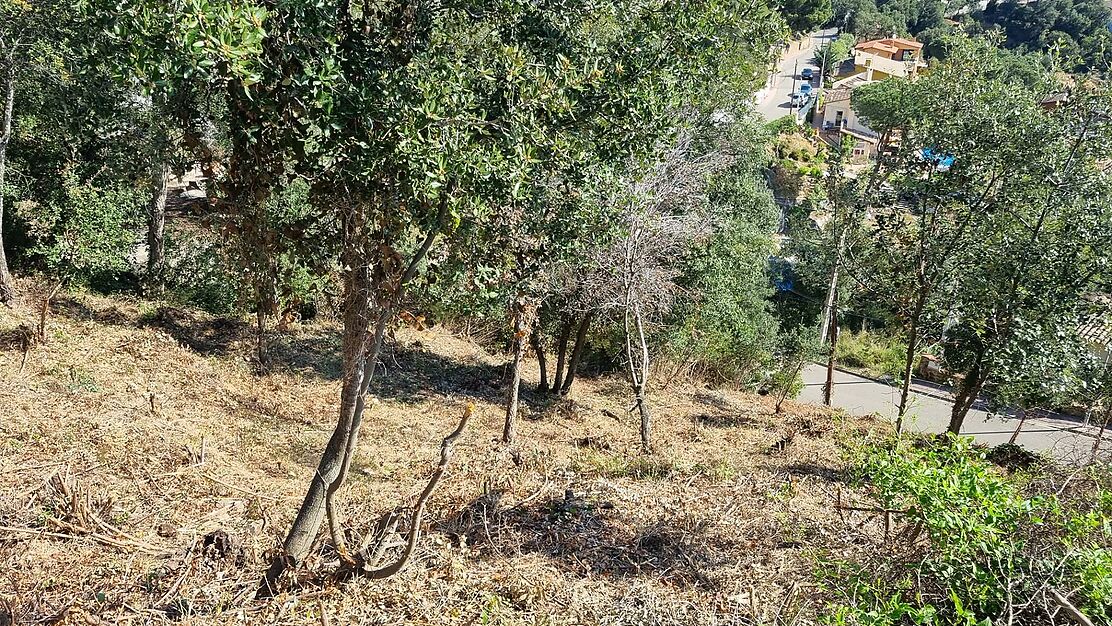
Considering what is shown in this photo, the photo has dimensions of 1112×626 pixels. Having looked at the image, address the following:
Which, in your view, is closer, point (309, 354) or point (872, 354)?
point (309, 354)

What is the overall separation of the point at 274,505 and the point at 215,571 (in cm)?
179

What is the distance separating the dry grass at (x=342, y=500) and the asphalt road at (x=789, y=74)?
56.9 m

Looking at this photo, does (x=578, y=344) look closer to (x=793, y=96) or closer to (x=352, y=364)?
(x=352, y=364)

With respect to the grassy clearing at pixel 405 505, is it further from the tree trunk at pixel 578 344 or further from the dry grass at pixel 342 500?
the tree trunk at pixel 578 344

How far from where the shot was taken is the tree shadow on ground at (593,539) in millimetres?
5848

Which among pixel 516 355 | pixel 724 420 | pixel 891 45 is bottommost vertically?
pixel 724 420

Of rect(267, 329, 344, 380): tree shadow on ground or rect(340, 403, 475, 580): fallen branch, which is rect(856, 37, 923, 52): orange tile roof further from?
rect(340, 403, 475, 580): fallen branch

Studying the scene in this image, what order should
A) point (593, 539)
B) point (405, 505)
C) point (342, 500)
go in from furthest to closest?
point (342, 500), point (405, 505), point (593, 539)

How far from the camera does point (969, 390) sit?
12.4m

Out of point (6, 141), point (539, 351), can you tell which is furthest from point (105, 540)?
point (539, 351)

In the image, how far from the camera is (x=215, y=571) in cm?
510

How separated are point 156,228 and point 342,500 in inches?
402

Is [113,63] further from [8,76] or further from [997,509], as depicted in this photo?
[8,76]

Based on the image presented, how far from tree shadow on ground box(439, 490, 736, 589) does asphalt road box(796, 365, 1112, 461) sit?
1283cm
